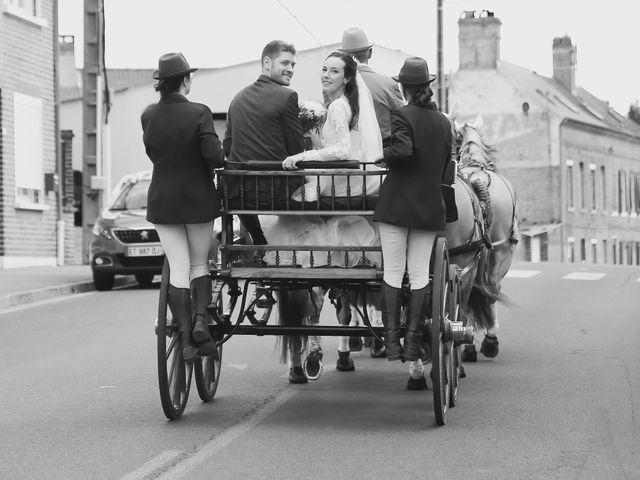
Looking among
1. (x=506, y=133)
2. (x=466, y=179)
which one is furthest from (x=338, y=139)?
(x=506, y=133)

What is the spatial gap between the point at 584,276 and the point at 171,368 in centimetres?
1966

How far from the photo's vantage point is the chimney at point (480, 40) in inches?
2391

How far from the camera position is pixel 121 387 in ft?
32.5

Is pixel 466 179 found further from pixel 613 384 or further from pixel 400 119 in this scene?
pixel 400 119

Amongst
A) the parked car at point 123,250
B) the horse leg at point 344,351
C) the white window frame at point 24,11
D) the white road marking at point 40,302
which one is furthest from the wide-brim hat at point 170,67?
the white window frame at point 24,11

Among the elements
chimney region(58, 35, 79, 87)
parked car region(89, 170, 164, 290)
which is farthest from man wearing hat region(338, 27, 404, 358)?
chimney region(58, 35, 79, 87)

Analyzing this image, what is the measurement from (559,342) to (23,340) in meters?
5.25

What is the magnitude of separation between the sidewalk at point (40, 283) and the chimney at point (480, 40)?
124 feet

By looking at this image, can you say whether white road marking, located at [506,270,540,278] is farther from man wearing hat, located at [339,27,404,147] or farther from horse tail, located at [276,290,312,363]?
horse tail, located at [276,290,312,363]

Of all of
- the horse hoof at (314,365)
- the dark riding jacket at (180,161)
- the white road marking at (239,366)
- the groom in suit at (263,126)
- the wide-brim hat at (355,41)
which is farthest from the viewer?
the white road marking at (239,366)

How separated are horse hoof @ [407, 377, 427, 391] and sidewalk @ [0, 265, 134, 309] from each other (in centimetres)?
930

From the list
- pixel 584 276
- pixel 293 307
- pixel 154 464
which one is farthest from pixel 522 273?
pixel 154 464

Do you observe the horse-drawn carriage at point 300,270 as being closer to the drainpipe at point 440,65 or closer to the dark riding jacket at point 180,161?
the dark riding jacket at point 180,161

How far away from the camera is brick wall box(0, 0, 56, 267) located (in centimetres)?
2627
